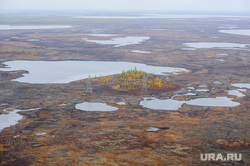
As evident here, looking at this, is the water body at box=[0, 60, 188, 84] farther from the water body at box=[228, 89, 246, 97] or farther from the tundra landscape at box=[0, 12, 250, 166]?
the water body at box=[228, 89, 246, 97]

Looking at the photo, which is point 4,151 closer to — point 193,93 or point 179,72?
point 193,93

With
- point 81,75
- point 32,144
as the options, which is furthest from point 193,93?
point 32,144

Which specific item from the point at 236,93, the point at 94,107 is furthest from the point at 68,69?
the point at 236,93

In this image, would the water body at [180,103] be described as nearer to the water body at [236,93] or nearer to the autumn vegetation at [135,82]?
the water body at [236,93]

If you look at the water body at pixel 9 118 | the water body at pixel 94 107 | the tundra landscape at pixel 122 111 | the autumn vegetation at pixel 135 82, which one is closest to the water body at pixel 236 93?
the tundra landscape at pixel 122 111

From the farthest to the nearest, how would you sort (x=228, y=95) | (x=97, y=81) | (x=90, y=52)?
(x=90, y=52) → (x=97, y=81) → (x=228, y=95)

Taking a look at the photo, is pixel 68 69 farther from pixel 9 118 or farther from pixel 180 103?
pixel 9 118

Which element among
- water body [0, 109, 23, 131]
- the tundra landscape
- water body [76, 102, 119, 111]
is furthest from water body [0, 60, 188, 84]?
water body [0, 109, 23, 131]
